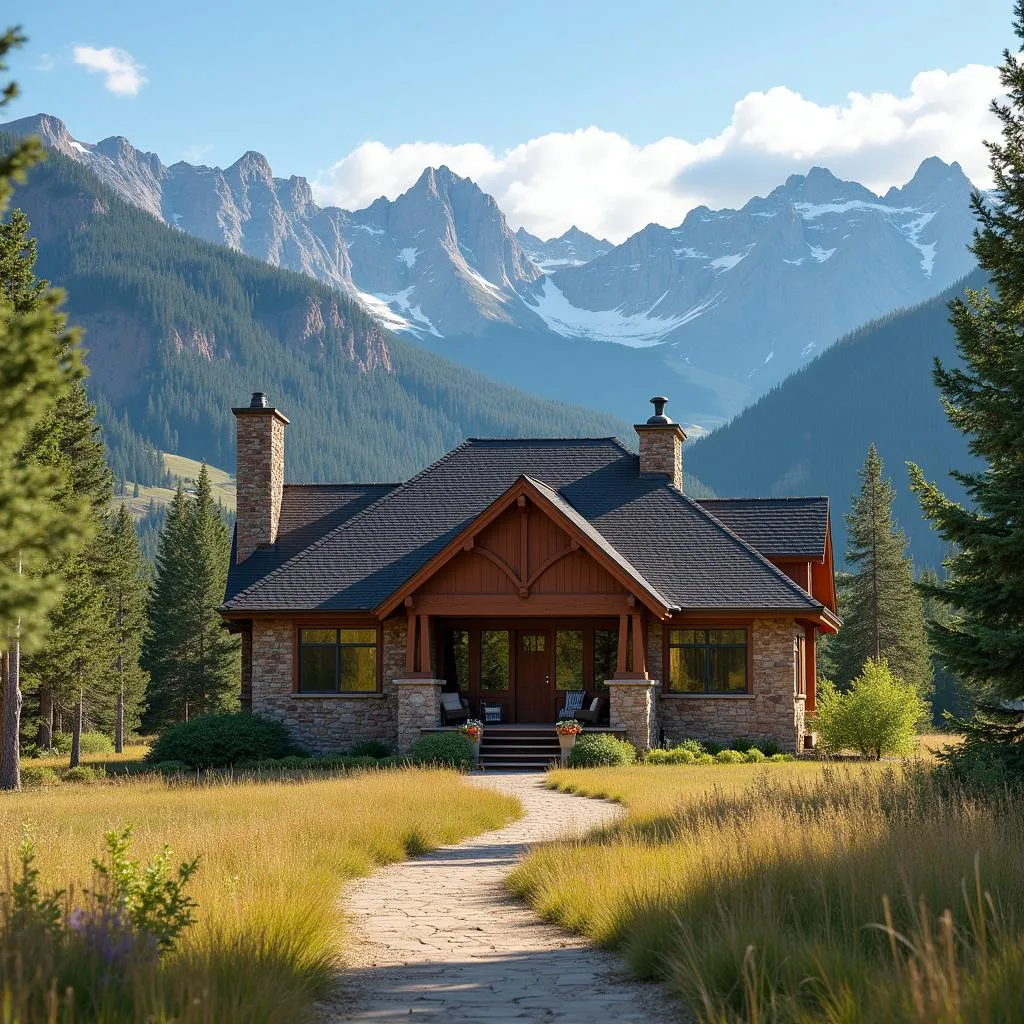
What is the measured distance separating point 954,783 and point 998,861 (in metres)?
5.01

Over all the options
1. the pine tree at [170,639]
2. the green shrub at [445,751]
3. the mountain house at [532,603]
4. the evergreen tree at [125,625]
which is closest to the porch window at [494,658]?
the mountain house at [532,603]

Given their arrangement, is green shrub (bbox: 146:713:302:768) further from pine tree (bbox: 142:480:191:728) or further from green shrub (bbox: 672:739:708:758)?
pine tree (bbox: 142:480:191:728)

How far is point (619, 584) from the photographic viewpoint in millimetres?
26312

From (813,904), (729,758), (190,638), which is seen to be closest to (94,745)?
(190,638)

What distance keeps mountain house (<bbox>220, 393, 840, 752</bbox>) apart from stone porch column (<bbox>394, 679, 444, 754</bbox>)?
0.11ft

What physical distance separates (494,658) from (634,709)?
4221 mm

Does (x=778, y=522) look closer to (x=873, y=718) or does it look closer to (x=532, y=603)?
(x=873, y=718)

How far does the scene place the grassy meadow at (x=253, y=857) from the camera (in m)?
5.57

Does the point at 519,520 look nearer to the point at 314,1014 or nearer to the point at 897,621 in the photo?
the point at 314,1014

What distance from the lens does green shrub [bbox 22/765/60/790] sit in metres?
28.1

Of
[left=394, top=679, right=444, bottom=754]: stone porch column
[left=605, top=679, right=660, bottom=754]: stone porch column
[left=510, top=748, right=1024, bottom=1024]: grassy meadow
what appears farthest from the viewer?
[left=394, top=679, right=444, bottom=754]: stone porch column

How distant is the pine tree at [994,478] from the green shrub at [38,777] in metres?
20.1

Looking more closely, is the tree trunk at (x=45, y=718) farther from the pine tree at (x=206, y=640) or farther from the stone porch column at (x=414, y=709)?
the stone porch column at (x=414, y=709)

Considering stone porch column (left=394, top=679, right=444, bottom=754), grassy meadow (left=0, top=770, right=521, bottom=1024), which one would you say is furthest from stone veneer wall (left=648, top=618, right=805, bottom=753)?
grassy meadow (left=0, top=770, right=521, bottom=1024)
